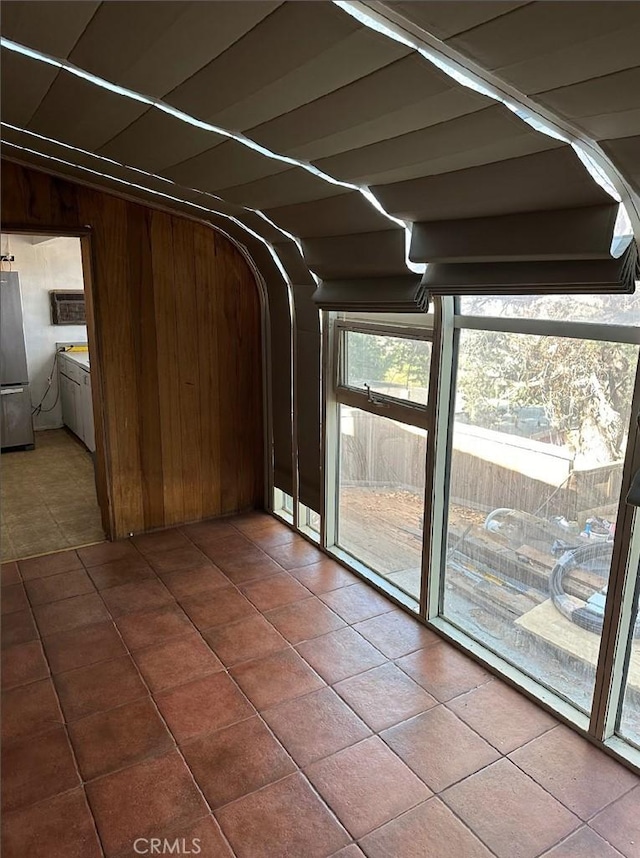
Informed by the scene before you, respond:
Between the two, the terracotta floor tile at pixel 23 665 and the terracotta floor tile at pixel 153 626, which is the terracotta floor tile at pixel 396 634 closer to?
the terracotta floor tile at pixel 153 626

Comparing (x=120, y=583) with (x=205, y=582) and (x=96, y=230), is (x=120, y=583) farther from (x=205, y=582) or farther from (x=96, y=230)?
(x=96, y=230)

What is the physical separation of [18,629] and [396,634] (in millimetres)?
1989

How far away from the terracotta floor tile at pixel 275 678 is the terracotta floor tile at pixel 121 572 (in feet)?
3.83

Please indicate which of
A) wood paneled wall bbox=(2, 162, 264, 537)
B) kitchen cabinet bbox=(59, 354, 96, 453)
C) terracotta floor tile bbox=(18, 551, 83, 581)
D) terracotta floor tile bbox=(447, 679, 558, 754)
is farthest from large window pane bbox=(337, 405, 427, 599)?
kitchen cabinet bbox=(59, 354, 96, 453)

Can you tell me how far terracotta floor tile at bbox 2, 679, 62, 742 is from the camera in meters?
2.45

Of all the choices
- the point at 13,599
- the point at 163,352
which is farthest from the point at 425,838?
the point at 163,352

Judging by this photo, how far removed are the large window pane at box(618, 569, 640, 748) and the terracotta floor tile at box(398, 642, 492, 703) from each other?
59 cm

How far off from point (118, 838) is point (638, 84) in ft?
8.38

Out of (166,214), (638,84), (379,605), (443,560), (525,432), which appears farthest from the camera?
(166,214)

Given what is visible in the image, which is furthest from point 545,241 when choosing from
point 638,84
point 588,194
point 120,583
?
point 120,583

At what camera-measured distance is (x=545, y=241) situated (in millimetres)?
1962

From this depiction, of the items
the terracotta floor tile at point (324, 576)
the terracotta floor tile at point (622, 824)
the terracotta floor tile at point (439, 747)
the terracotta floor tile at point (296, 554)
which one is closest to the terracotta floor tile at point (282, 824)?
the terracotta floor tile at point (439, 747)

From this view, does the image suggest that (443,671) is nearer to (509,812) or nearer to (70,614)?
(509,812)

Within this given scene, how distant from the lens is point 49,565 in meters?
3.85
